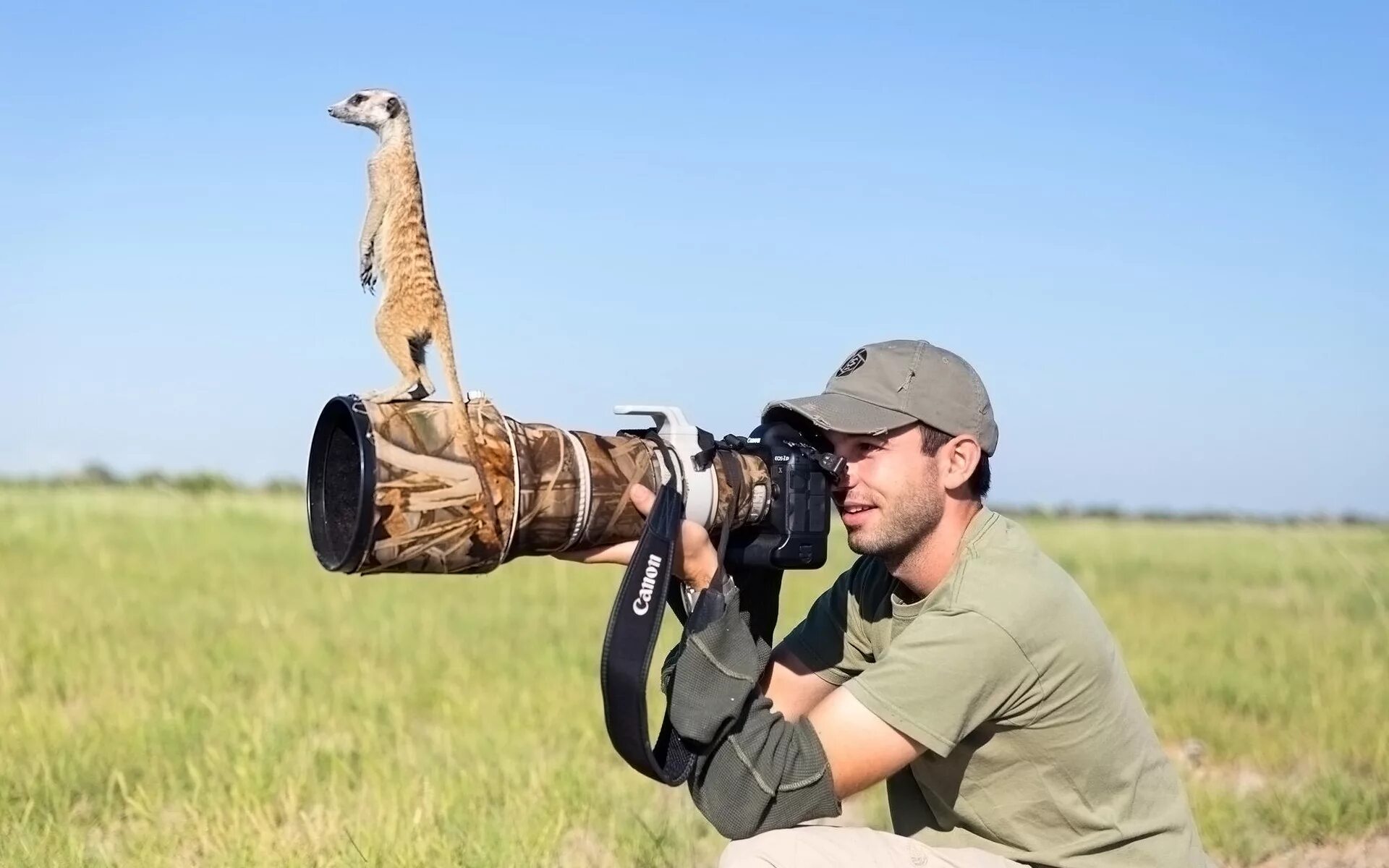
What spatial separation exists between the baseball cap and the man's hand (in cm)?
37

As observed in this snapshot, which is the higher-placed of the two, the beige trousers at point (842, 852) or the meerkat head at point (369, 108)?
the meerkat head at point (369, 108)

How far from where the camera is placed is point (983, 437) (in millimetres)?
2773

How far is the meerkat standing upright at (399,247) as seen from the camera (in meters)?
2.60

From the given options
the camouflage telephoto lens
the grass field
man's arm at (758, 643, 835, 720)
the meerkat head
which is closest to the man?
the camouflage telephoto lens

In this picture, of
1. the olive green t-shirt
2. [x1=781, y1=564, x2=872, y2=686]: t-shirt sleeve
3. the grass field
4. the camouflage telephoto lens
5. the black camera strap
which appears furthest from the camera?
the grass field

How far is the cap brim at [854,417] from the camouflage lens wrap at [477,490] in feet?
1.58

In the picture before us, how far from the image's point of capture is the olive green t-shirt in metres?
2.49

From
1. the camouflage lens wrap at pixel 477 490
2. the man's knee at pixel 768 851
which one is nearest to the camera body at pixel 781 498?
the camouflage lens wrap at pixel 477 490

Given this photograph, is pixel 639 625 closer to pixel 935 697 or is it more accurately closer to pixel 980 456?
pixel 935 697

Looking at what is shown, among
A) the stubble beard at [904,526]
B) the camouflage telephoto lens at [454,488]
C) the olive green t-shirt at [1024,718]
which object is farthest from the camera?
the stubble beard at [904,526]

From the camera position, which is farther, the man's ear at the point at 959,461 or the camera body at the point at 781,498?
the man's ear at the point at 959,461

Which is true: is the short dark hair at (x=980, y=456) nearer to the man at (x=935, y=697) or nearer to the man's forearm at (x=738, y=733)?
the man at (x=935, y=697)

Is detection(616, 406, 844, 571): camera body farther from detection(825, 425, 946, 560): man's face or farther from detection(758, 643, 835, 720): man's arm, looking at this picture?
detection(758, 643, 835, 720): man's arm

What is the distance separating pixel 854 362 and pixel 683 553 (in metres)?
0.60
